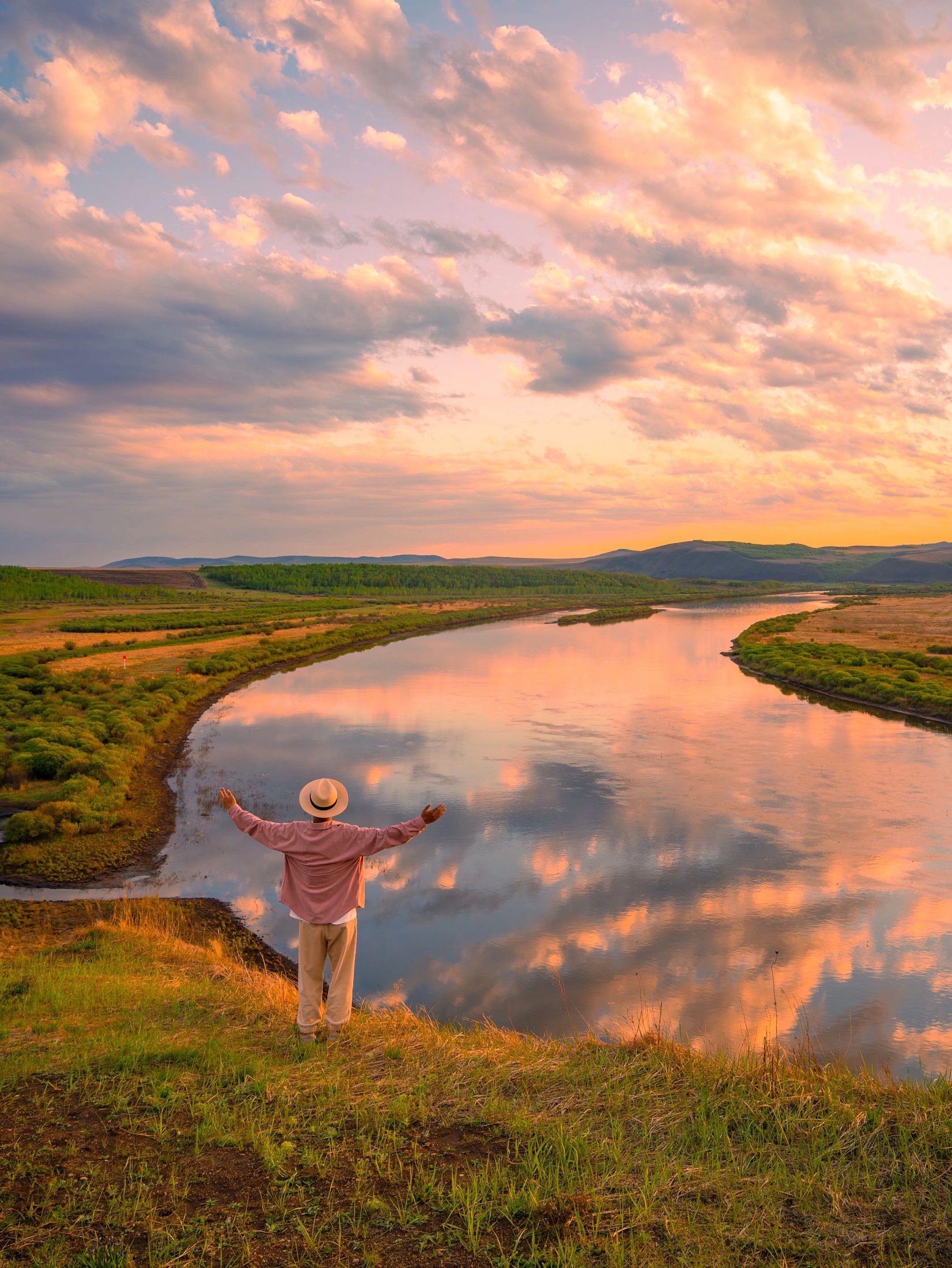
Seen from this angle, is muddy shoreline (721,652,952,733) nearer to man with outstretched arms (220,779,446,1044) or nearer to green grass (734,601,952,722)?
green grass (734,601,952,722)

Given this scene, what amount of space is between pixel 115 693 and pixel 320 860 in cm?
3271

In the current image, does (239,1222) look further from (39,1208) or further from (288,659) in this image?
(288,659)

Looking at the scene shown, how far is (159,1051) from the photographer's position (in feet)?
23.5

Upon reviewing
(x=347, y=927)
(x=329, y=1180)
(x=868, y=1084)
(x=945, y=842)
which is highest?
(x=347, y=927)

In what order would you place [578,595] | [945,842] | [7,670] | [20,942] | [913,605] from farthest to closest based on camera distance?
1. [578,595]
2. [913,605]
3. [7,670]
4. [945,842]
5. [20,942]

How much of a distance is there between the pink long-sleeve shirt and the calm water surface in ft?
15.6

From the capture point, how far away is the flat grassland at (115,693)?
725 inches

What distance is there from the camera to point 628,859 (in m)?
18.2

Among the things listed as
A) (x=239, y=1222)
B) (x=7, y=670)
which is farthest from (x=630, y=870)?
(x=7, y=670)

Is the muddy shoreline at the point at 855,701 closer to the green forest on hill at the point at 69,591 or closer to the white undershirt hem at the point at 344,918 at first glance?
the white undershirt hem at the point at 344,918

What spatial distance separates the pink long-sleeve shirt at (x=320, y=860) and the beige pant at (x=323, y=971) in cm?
17

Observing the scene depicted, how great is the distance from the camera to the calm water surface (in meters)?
12.2

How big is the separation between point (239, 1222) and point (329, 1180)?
70 cm

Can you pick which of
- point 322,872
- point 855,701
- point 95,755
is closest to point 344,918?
point 322,872
